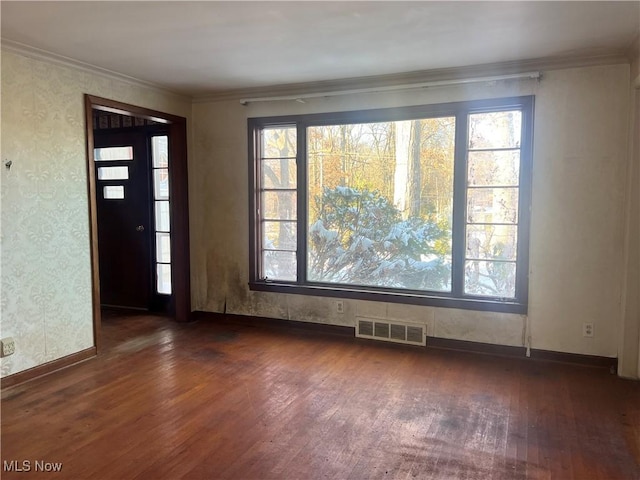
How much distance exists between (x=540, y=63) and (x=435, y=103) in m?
0.85

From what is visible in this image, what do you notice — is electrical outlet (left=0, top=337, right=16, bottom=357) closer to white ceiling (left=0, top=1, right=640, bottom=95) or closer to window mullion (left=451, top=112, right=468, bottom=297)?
white ceiling (left=0, top=1, right=640, bottom=95)

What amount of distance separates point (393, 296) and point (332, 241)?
0.81m

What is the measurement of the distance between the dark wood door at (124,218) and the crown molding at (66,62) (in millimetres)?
1120

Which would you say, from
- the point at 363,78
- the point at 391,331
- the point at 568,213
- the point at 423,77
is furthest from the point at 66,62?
the point at 568,213

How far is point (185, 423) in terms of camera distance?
9.19ft

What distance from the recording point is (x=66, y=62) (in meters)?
3.61

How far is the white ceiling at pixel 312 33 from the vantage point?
8.63 feet

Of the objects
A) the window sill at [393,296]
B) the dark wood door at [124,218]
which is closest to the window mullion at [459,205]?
the window sill at [393,296]

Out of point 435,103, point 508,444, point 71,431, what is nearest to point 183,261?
point 71,431

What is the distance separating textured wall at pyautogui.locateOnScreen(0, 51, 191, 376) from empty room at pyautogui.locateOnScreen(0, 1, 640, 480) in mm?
17

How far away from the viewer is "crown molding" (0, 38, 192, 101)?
10.6 ft

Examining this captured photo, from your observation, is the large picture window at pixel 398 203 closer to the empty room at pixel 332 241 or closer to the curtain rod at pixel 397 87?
the empty room at pixel 332 241

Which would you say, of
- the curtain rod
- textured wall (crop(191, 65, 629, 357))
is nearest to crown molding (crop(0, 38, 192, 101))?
the curtain rod

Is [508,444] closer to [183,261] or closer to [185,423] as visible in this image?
[185,423]
